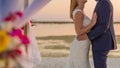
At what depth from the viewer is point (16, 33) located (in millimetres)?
779

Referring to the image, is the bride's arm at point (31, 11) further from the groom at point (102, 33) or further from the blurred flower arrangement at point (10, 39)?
the groom at point (102, 33)

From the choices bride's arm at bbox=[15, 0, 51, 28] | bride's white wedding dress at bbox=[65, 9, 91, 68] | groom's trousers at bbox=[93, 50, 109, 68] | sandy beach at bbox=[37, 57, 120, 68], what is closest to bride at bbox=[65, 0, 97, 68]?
bride's white wedding dress at bbox=[65, 9, 91, 68]

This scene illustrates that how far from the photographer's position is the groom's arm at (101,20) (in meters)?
3.73

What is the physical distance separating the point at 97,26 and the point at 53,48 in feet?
21.7

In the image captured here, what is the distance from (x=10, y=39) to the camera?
76 cm

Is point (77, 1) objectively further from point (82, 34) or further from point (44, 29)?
point (44, 29)

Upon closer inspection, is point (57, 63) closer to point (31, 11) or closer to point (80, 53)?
point (80, 53)

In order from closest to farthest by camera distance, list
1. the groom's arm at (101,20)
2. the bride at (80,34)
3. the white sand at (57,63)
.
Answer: the groom's arm at (101,20)
the bride at (80,34)
the white sand at (57,63)

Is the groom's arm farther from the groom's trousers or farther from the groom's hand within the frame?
the groom's trousers

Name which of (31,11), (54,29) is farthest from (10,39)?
(54,29)

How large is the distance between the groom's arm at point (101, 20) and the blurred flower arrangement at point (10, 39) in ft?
9.79

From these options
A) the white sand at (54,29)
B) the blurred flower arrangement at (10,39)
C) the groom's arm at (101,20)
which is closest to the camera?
the blurred flower arrangement at (10,39)

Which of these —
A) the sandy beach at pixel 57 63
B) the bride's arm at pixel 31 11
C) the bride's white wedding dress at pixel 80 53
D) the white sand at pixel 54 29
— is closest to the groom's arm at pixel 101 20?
the bride's white wedding dress at pixel 80 53

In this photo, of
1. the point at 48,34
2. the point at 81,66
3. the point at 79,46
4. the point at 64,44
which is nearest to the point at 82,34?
the point at 79,46
